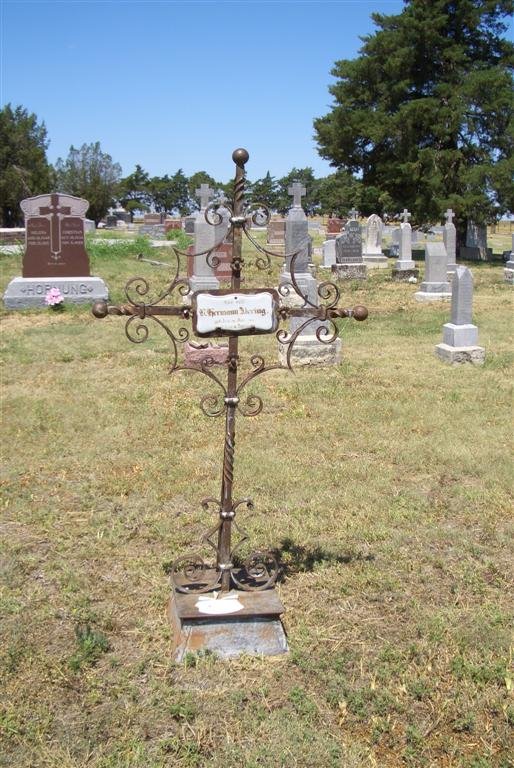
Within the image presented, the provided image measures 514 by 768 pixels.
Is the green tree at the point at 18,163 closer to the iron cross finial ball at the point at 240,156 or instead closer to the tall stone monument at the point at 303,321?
the tall stone monument at the point at 303,321

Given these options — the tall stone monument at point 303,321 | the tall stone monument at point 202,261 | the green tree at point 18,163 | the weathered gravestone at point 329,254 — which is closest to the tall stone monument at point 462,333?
the tall stone monument at point 303,321

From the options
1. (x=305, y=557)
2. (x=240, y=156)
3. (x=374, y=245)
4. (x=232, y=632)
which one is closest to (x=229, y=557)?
(x=232, y=632)

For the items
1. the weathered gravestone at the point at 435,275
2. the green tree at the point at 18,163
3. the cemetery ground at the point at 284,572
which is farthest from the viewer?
the green tree at the point at 18,163

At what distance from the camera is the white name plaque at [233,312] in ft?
10.4

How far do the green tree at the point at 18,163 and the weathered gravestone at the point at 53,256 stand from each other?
26561mm

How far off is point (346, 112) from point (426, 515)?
28.2m

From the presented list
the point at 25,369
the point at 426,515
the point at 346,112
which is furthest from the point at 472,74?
the point at 426,515

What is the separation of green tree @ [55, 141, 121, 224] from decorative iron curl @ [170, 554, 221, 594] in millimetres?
44255

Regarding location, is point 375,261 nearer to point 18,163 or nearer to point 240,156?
point 240,156

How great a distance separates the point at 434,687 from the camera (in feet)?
9.97

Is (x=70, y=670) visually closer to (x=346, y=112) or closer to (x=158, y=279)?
(x=158, y=279)

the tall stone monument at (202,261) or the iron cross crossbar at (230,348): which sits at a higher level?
the tall stone monument at (202,261)

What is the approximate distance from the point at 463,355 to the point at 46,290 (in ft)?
26.4

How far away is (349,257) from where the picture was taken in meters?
19.6
